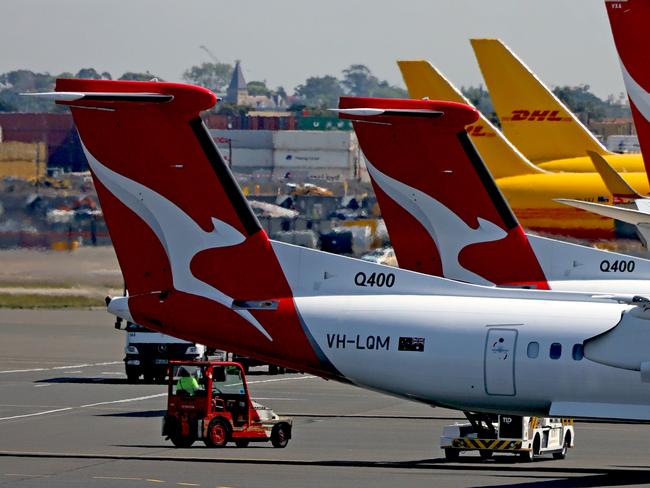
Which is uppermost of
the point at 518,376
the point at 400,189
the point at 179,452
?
the point at 400,189

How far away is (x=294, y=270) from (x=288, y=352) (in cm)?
156

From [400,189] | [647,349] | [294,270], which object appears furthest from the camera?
[400,189]

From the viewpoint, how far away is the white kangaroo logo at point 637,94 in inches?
1091

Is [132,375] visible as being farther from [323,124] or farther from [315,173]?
[323,124]

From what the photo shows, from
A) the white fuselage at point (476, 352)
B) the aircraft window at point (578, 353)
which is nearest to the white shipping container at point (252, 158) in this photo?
the white fuselage at point (476, 352)

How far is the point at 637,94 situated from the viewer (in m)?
27.8

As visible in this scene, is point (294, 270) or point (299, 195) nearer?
point (294, 270)

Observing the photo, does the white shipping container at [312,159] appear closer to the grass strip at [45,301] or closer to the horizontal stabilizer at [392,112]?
the grass strip at [45,301]

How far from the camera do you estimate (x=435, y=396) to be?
25.8 m

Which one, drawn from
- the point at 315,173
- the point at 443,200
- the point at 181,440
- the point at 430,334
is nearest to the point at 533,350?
the point at 430,334

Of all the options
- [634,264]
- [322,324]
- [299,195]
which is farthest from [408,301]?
[299,195]

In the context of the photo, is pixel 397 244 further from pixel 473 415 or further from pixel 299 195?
pixel 299 195

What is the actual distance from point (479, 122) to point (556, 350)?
3217 centimetres

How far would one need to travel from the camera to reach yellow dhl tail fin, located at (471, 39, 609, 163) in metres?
60.4
